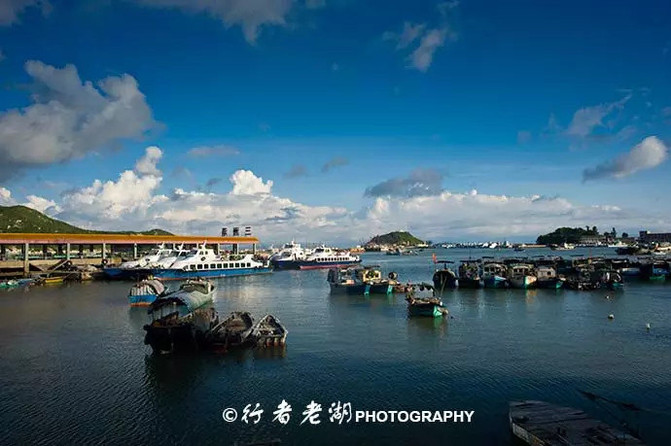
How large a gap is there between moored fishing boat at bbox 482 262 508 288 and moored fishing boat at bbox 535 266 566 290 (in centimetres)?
437

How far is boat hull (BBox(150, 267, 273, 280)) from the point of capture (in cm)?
8294

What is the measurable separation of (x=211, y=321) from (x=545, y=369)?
22063 millimetres

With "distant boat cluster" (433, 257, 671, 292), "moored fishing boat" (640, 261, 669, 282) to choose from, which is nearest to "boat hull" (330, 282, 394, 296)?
"distant boat cluster" (433, 257, 671, 292)

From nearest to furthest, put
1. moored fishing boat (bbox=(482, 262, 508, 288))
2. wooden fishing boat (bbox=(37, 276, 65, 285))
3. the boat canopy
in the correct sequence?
the boat canopy
moored fishing boat (bbox=(482, 262, 508, 288))
wooden fishing boat (bbox=(37, 276, 65, 285))

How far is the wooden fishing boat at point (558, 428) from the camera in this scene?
→ 47.8 ft

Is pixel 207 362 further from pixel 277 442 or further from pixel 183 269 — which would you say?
pixel 183 269

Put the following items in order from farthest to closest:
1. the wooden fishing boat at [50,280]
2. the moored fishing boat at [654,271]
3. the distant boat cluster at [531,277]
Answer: the wooden fishing boat at [50,280] < the moored fishing boat at [654,271] < the distant boat cluster at [531,277]

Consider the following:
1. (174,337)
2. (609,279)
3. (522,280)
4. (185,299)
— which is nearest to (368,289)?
(522,280)

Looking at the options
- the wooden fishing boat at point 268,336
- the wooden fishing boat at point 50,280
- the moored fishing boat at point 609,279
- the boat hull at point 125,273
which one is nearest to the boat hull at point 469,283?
the moored fishing boat at point 609,279

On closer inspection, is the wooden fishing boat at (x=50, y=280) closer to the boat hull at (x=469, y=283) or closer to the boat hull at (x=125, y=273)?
the boat hull at (x=125, y=273)

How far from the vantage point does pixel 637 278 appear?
256 ft

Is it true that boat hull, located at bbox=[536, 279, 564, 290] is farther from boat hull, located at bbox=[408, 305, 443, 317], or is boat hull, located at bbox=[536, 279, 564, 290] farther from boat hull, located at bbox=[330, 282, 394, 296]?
boat hull, located at bbox=[408, 305, 443, 317]

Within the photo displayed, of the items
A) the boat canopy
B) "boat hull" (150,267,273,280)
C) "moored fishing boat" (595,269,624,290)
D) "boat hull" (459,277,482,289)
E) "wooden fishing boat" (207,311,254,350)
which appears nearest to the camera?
"wooden fishing boat" (207,311,254,350)

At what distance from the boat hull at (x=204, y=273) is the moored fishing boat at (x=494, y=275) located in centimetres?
4870
